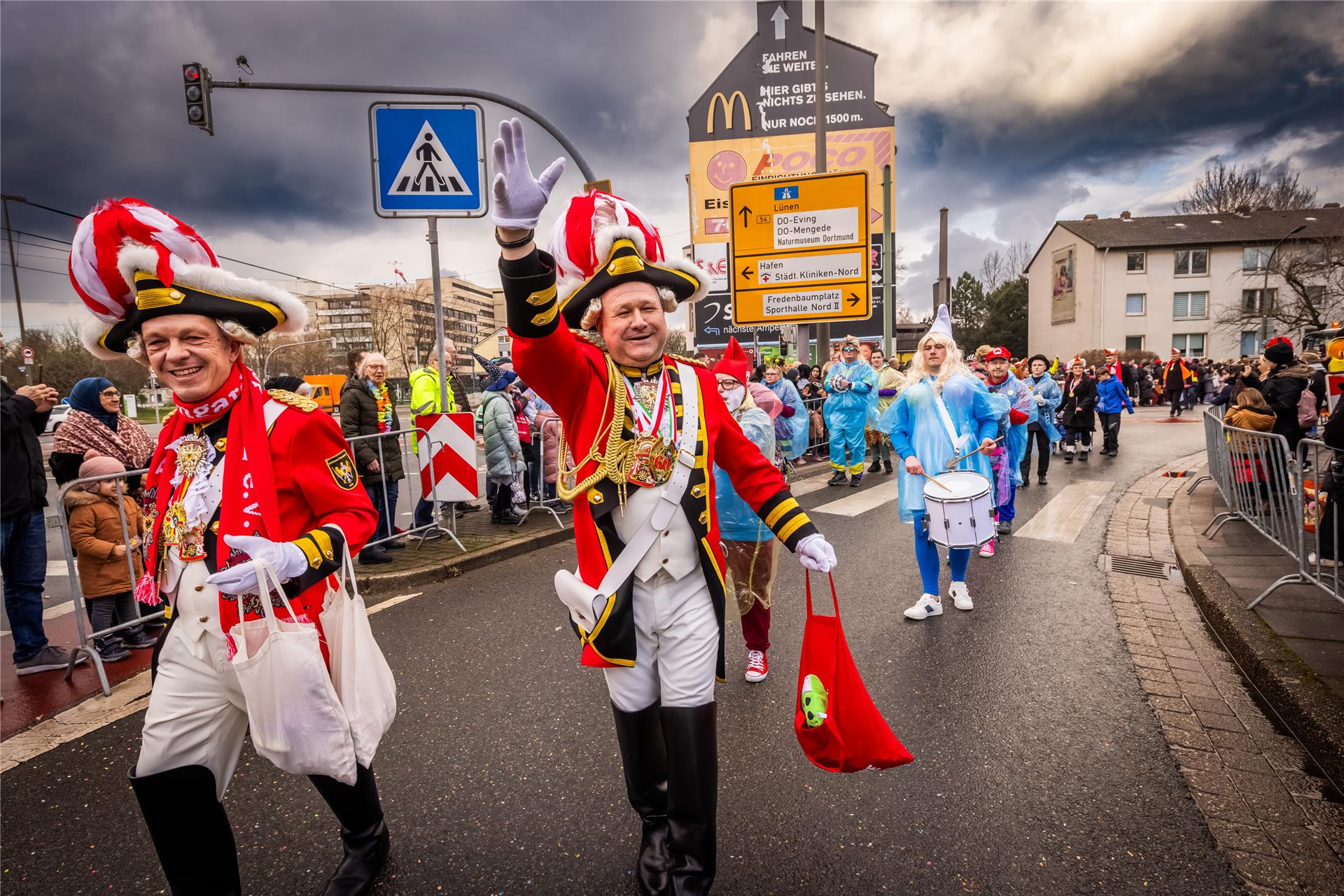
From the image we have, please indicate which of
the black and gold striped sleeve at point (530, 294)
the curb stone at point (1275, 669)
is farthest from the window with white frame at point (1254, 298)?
the black and gold striped sleeve at point (530, 294)

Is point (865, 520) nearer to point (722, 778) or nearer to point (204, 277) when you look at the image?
point (722, 778)

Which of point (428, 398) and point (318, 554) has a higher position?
point (428, 398)

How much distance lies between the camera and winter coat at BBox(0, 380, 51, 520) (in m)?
4.10

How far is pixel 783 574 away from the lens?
5656mm

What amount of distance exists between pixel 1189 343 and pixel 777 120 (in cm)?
3403

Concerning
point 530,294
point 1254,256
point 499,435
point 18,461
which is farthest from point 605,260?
point 1254,256

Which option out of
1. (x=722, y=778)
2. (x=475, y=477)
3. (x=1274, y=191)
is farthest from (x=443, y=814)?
(x=1274, y=191)

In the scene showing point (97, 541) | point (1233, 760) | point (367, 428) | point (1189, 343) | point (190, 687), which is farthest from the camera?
point (1189, 343)

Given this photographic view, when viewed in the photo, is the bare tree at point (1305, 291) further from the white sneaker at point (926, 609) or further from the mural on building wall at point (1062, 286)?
the white sneaker at point (926, 609)

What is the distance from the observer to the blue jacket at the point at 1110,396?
12.9 meters

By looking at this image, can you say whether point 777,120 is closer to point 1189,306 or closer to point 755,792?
point 755,792

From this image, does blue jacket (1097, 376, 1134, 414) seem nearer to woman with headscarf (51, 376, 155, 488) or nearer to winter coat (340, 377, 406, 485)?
winter coat (340, 377, 406, 485)

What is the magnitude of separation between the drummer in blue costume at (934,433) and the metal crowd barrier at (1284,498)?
184 centimetres

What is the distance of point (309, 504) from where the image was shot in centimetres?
205
